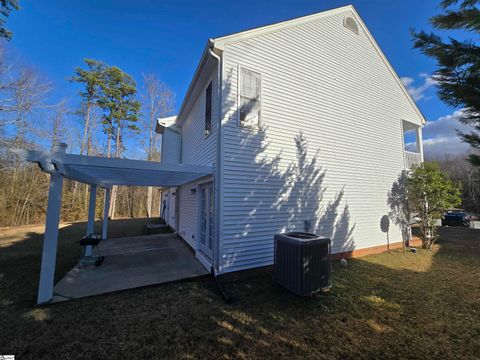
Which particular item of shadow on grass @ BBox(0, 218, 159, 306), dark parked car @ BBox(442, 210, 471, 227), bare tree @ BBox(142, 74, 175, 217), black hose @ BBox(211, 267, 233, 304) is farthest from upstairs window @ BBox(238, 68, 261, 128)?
dark parked car @ BBox(442, 210, 471, 227)

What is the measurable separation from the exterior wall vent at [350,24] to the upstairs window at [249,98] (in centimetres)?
512

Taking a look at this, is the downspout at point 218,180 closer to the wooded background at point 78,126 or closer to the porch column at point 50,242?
A: the porch column at point 50,242

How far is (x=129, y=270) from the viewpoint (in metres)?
5.75

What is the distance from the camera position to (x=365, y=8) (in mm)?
8344

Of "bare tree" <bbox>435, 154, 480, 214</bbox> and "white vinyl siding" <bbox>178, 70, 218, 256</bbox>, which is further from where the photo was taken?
"bare tree" <bbox>435, 154, 480, 214</bbox>

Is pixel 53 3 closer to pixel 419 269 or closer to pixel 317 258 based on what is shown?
pixel 317 258

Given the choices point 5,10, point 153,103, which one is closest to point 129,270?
point 5,10

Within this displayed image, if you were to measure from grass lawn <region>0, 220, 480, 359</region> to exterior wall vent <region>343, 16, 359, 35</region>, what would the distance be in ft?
29.3

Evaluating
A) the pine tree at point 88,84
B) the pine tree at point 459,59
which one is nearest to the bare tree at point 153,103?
the pine tree at point 88,84

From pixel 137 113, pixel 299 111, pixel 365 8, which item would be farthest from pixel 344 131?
pixel 137 113

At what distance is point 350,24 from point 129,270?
11649 millimetres

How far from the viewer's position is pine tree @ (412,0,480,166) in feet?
11.7

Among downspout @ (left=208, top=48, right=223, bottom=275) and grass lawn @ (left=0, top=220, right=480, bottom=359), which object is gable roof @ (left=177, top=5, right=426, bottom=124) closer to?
downspout @ (left=208, top=48, right=223, bottom=275)

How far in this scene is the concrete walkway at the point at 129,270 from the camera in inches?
182
